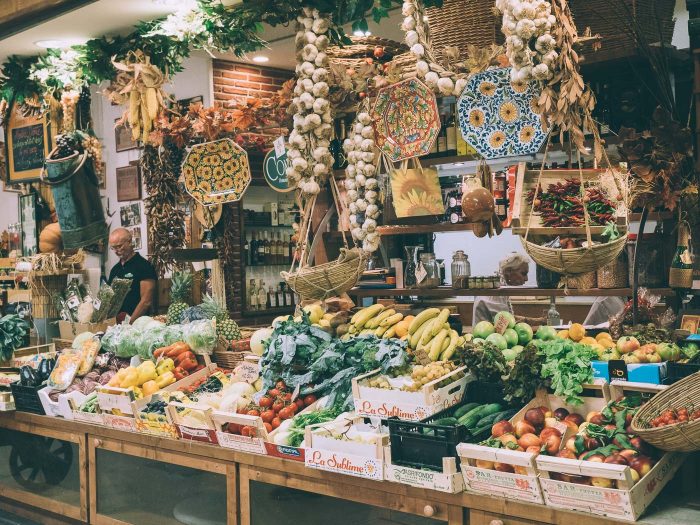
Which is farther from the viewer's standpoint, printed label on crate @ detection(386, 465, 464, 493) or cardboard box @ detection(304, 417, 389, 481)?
cardboard box @ detection(304, 417, 389, 481)

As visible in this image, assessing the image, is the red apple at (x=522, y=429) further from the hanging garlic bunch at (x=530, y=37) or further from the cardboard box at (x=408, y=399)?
the hanging garlic bunch at (x=530, y=37)

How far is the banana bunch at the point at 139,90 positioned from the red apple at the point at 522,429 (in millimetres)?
3786

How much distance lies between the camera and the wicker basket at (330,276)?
13.9 ft

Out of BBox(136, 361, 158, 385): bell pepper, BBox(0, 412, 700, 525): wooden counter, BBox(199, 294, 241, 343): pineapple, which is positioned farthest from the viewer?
BBox(199, 294, 241, 343): pineapple

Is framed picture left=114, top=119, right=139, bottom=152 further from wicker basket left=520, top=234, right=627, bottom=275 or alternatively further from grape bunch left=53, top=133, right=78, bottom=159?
wicker basket left=520, top=234, right=627, bottom=275

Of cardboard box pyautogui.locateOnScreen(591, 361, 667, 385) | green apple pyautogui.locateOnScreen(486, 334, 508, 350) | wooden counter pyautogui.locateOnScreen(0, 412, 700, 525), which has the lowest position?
wooden counter pyautogui.locateOnScreen(0, 412, 700, 525)

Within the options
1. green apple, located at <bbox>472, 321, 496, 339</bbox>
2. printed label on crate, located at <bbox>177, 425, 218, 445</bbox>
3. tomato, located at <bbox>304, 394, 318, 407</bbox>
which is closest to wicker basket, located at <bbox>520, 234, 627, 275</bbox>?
green apple, located at <bbox>472, 321, 496, 339</bbox>

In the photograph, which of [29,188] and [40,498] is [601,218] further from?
[29,188]

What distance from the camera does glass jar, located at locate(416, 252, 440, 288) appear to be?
6.57 m

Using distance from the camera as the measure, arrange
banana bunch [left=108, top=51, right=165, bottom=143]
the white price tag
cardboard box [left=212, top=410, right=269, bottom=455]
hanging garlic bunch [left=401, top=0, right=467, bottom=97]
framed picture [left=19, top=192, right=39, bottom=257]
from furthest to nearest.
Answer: framed picture [left=19, top=192, right=39, bottom=257] < banana bunch [left=108, top=51, right=165, bottom=143] < the white price tag < hanging garlic bunch [left=401, top=0, right=467, bottom=97] < cardboard box [left=212, top=410, right=269, bottom=455]

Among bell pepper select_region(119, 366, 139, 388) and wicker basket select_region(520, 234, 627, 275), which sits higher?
wicker basket select_region(520, 234, 627, 275)

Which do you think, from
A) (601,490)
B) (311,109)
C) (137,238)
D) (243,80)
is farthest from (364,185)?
(137,238)

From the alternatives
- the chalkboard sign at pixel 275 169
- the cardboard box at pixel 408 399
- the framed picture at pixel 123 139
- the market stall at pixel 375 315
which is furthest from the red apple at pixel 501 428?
the framed picture at pixel 123 139

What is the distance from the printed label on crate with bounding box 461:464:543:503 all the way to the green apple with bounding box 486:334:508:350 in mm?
852
